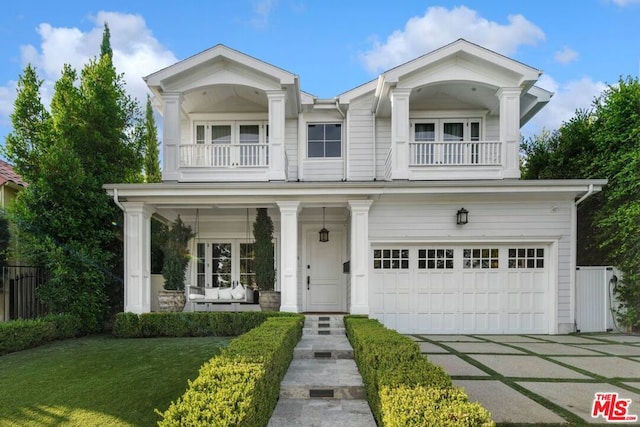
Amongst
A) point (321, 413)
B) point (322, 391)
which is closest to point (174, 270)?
point (322, 391)

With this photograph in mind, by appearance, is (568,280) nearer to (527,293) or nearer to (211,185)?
(527,293)

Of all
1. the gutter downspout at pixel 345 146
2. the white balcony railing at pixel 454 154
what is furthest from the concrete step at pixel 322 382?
the gutter downspout at pixel 345 146

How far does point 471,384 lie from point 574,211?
6.11m

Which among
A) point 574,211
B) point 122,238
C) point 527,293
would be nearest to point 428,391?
point 527,293

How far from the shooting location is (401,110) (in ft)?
32.0

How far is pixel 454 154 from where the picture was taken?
9953 millimetres

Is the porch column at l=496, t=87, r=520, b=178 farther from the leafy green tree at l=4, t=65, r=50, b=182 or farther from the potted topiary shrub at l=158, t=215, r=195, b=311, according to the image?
the leafy green tree at l=4, t=65, r=50, b=182

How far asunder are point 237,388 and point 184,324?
6026mm

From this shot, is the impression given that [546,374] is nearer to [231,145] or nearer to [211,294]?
[211,294]

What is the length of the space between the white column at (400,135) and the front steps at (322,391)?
4.48 meters

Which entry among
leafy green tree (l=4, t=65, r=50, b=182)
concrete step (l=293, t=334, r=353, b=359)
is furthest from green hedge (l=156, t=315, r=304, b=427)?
leafy green tree (l=4, t=65, r=50, b=182)

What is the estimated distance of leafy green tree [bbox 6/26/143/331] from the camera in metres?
8.54

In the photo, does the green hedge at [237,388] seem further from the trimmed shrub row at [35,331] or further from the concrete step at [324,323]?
the trimmed shrub row at [35,331]

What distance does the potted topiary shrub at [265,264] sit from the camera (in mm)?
9297
